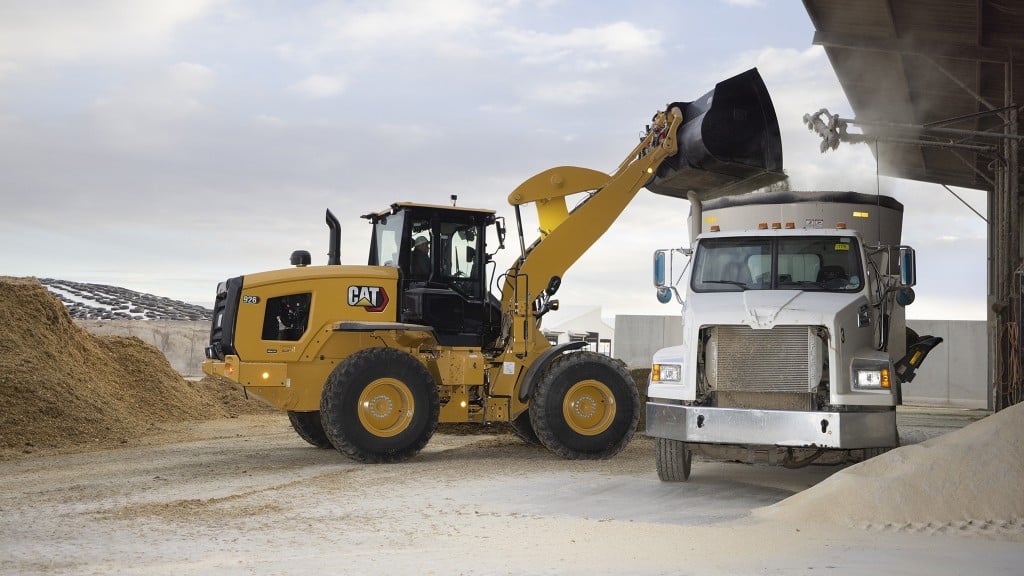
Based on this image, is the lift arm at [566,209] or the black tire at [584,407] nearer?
the black tire at [584,407]

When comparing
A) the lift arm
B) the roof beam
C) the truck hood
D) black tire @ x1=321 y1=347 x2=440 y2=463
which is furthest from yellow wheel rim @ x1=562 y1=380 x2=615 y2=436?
the roof beam

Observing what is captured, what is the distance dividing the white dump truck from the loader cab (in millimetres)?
2838

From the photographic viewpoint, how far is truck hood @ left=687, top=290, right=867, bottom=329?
8.80 metres

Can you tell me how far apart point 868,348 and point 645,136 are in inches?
183

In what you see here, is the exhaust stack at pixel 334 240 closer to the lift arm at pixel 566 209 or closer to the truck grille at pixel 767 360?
the lift arm at pixel 566 209

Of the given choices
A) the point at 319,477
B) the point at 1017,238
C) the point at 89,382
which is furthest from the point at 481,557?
the point at 1017,238

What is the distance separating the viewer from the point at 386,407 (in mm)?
11180

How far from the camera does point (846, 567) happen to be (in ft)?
20.6

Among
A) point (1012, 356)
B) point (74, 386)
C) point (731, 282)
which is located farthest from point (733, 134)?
point (74, 386)

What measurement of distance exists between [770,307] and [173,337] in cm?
2579

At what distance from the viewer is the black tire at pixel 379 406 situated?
10.9 m

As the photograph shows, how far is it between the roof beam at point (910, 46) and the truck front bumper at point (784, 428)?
39.0ft

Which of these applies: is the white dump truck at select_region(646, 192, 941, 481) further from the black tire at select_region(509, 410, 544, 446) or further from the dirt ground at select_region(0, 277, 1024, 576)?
the black tire at select_region(509, 410, 544, 446)

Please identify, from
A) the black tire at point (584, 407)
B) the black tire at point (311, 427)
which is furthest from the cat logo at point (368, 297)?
the black tire at point (311, 427)
